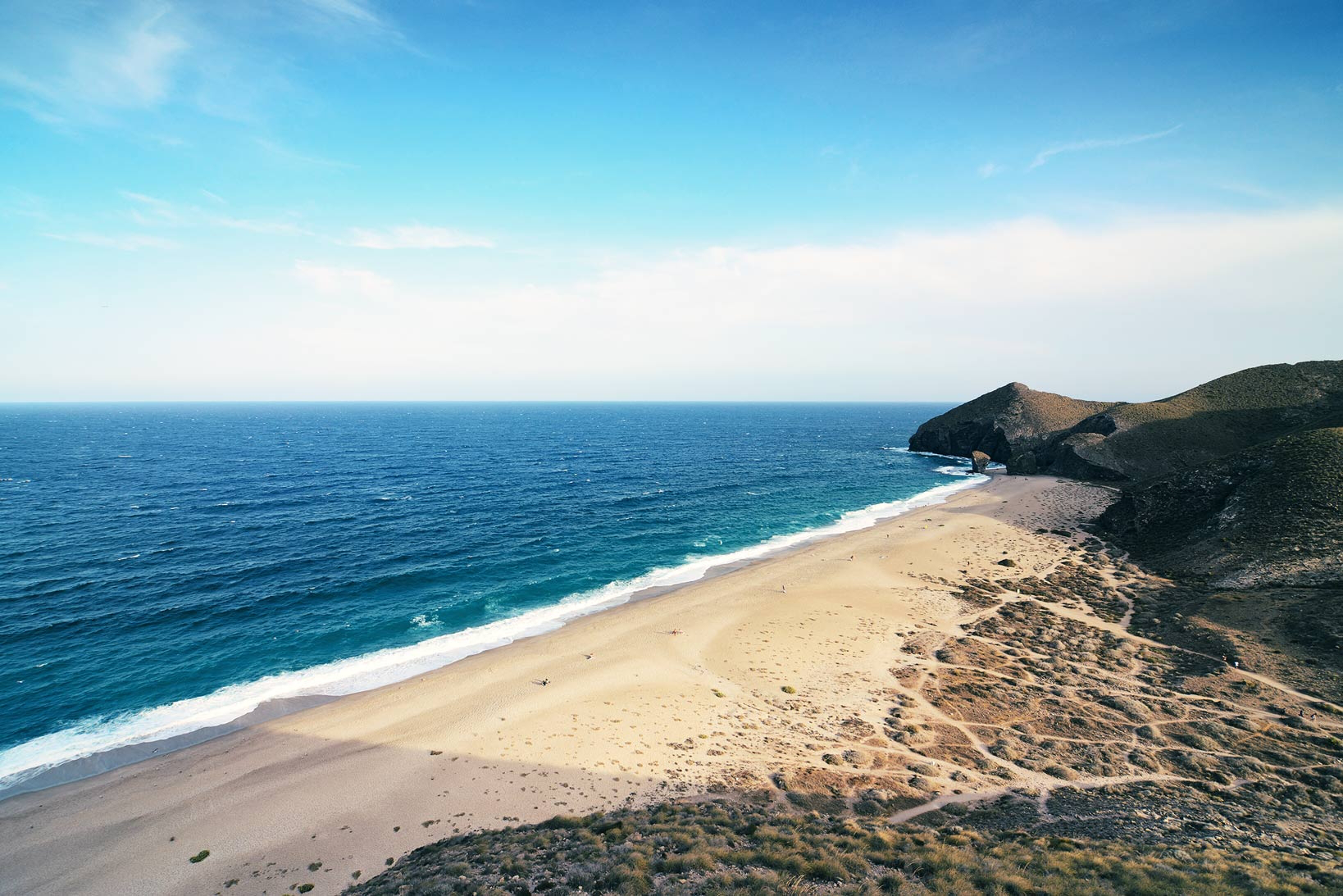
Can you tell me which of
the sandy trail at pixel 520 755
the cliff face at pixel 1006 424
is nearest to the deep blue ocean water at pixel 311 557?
the sandy trail at pixel 520 755

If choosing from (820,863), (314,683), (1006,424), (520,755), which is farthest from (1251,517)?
(1006,424)

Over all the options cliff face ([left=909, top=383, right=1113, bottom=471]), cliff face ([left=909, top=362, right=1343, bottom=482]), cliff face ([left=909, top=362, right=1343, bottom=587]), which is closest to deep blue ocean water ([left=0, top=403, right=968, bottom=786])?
cliff face ([left=909, top=383, right=1113, bottom=471])

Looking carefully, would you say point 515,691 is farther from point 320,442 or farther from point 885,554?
point 320,442

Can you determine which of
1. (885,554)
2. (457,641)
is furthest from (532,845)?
(885,554)

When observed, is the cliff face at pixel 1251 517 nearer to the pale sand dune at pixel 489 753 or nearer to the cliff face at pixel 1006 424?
the pale sand dune at pixel 489 753

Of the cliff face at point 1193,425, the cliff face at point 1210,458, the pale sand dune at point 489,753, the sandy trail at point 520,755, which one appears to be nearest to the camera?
the pale sand dune at point 489,753

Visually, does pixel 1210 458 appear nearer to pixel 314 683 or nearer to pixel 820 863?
pixel 820 863

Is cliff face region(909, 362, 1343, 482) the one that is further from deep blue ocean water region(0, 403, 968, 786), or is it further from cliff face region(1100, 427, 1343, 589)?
cliff face region(1100, 427, 1343, 589)
